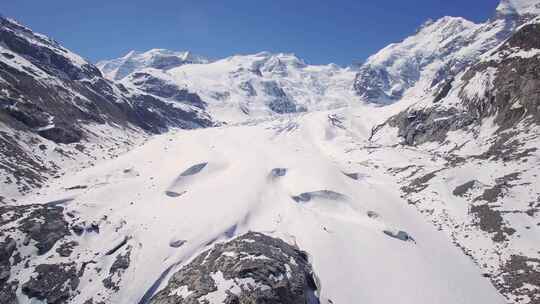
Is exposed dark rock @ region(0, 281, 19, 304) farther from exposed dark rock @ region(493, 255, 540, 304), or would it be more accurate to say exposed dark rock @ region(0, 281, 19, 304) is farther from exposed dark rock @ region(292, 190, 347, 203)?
exposed dark rock @ region(493, 255, 540, 304)

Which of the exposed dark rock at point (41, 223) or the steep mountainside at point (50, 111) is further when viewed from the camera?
the steep mountainside at point (50, 111)

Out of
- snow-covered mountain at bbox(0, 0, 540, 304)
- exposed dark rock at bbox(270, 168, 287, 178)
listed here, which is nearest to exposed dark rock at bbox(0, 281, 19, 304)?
snow-covered mountain at bbox(0, 0, 540, 304)

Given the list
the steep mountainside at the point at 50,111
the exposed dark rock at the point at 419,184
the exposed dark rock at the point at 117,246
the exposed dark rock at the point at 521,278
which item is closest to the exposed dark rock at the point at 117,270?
the exposed dark rock at the point at 117,246

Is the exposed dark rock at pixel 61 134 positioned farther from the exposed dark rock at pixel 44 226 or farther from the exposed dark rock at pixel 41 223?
the exposed dark rock at pixel 44 226

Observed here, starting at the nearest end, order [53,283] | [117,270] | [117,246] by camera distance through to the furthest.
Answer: [53,283]
[117,270]
[117,246]

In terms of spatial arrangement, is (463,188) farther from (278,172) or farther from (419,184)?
(278,172)

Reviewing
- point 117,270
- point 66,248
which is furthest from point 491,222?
point 66,248
